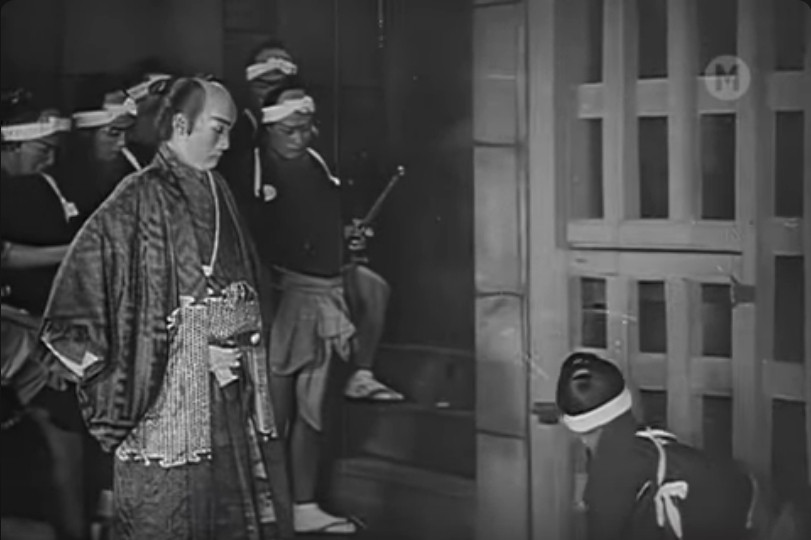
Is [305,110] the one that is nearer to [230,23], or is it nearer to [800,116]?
[230,23]

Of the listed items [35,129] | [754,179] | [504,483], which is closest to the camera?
[754,179]

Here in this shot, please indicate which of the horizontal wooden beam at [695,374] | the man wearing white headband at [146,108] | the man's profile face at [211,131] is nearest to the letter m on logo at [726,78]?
the horizontal wooden beam at [695,374]

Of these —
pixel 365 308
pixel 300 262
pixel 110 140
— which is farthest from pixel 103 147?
pixel 365 308

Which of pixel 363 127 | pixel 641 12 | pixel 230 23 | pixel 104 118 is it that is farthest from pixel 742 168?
pixel 104 118

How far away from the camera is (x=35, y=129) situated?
2.37m

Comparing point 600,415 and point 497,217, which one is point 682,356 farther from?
Result: point 497,217

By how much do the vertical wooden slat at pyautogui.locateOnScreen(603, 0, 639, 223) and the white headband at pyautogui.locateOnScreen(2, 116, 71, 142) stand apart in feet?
2.80

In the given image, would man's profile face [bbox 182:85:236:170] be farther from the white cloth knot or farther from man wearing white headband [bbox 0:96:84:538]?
the white cloth knot

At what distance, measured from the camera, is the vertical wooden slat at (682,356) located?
85.7 inches

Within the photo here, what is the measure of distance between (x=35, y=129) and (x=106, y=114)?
0.42 ft

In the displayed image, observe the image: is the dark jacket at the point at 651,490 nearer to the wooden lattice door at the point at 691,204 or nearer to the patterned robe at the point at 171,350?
the wooden lattice door at the point at 691,204

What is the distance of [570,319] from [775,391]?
1.04 ft

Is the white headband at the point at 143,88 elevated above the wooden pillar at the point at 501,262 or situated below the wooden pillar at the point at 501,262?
above

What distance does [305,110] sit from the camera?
Result: 2287mm
